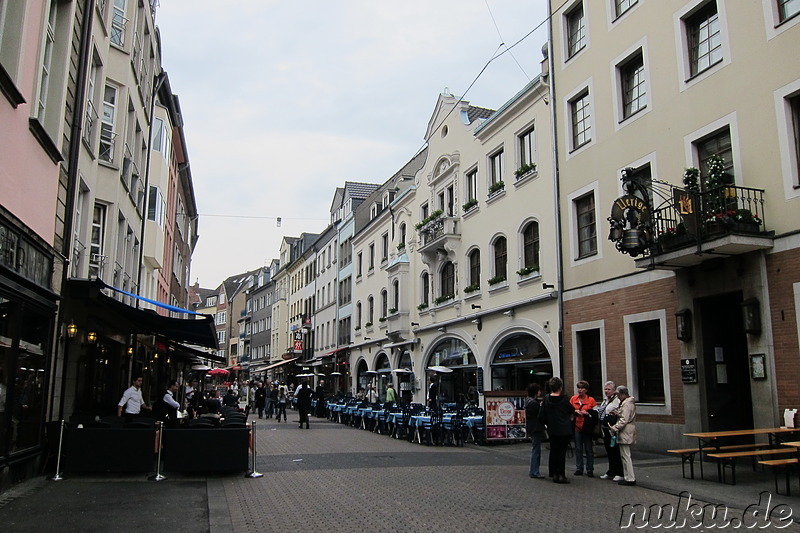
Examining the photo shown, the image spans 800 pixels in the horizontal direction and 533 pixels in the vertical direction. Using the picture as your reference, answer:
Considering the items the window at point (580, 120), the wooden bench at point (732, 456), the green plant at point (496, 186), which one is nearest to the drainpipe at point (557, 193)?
the window at point (580, 120)

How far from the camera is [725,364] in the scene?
46.5ft

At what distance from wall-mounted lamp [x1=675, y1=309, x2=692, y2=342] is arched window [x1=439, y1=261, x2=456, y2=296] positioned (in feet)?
42.2

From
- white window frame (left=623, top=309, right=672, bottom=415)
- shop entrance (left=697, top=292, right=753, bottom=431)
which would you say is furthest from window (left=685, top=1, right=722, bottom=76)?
white window frame (left=623, top=309, right=672, bottom=415)

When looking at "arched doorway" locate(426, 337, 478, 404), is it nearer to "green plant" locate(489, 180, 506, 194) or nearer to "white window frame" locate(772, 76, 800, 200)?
"green plant" locate(489, 180, 506, 194)

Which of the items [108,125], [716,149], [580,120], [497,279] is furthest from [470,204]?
[108,125]

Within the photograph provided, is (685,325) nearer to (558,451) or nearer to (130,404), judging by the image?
(558,451)

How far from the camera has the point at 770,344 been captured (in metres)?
12.2

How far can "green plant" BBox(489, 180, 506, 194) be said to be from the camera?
23109 millimetres

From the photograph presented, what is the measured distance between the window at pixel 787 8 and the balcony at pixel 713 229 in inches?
127

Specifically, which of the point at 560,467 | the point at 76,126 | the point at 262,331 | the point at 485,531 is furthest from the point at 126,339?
the point at 262,331

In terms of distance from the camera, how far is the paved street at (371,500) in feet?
25.5

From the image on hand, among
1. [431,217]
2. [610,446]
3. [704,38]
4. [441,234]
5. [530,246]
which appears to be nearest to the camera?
[610,446]

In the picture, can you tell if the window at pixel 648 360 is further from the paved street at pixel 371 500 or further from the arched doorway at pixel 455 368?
the arched doorway at pixel 455 368

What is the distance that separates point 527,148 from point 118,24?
41.3 feet
